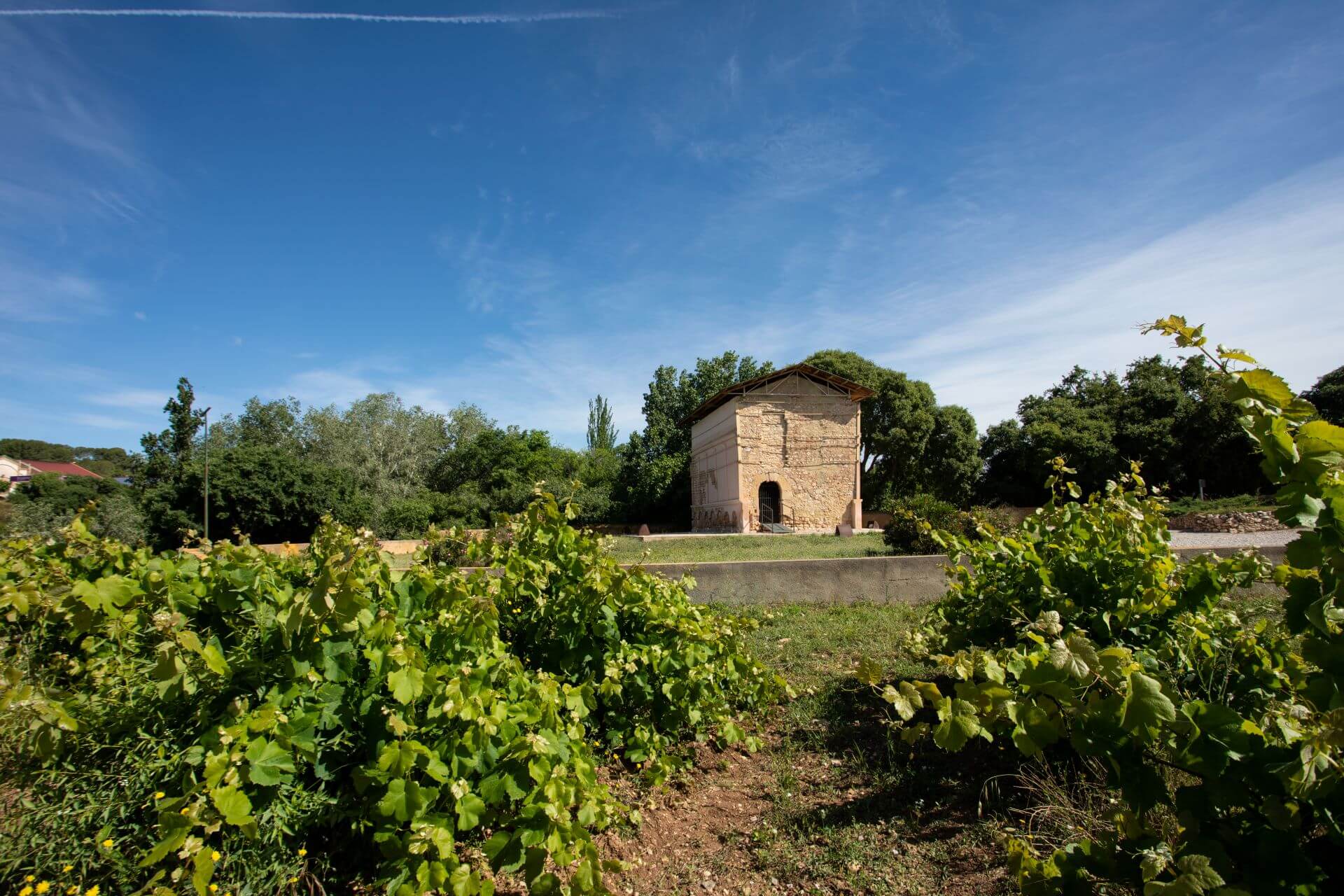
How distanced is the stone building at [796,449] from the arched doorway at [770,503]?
0.03 metres

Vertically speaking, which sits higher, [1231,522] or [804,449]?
Result: [804,449]

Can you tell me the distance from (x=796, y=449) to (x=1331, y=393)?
2365 cm

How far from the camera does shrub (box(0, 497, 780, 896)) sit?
6.60 feet

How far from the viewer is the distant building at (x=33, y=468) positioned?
53094 millimetres

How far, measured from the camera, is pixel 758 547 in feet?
56.0

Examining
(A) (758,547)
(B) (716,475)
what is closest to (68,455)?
(B) (716,475)

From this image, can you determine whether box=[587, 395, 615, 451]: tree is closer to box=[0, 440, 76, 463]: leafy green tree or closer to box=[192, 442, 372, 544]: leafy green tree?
box=[192, 442, 372, 544]: leafy green tree

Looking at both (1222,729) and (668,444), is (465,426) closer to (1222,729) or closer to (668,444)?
(668,444)

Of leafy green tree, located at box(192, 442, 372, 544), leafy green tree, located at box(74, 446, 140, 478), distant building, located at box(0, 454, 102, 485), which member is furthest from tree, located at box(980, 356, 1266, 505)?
leafy green tree, located at box(74, 446, 140, 478)

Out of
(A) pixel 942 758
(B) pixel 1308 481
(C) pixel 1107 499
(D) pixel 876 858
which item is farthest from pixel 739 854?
(C) pixel 1107 499

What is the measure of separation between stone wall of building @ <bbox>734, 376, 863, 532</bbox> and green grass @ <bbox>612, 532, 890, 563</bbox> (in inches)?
245

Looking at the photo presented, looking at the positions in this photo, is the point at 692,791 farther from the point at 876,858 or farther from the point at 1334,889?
the point at 1334,889

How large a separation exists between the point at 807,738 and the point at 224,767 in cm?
298

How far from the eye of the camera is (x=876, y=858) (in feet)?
8.89
